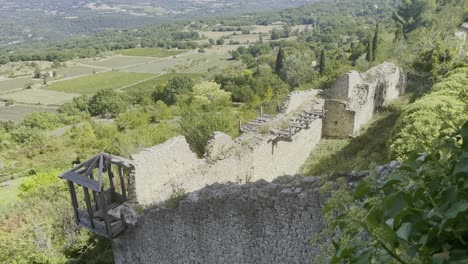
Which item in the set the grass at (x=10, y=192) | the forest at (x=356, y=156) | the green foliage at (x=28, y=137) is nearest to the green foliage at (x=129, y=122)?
the forest at (x=356, y=156)

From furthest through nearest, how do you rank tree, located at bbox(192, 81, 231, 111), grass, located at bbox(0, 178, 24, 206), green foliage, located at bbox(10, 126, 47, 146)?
tree, located at bbox(192, 81, 231, 111)
green foliage, located at bbox(10, 126, 47, 146)
grass, located at bbox(0, 178, 24, 206)

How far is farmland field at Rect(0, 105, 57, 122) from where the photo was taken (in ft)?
204

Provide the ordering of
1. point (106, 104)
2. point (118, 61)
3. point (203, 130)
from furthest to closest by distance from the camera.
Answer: point (118, 61), point (106, 104), point (203, 130)

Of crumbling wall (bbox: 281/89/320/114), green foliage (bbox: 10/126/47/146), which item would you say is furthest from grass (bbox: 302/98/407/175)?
green foliage (bbox: 10/126/47/146)

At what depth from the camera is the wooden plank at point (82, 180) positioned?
27.7 ft

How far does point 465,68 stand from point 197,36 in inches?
6242

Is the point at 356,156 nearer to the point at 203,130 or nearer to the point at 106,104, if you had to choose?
the point at 203,130

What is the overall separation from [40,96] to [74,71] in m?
27.2

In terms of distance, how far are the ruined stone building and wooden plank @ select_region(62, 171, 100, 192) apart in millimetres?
25

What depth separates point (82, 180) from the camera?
28.6 ft

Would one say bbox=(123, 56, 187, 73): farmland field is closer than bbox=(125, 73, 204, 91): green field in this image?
No

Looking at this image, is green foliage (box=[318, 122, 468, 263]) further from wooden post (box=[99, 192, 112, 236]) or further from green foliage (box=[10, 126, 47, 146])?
green foliage (box=[10, 126, 47, 146])

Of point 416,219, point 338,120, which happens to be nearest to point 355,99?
point 338,120

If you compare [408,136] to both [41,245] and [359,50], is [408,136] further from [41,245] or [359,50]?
[359,50]
